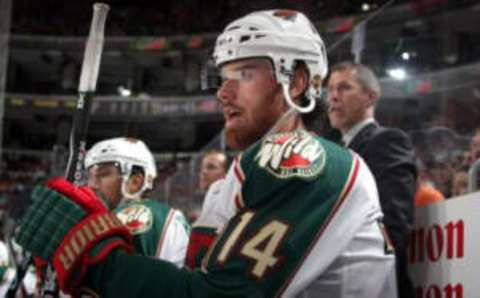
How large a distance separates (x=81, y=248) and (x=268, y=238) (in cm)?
34

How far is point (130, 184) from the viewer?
362cm

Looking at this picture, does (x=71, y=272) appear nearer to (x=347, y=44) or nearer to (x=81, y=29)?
(x=347, y=44)

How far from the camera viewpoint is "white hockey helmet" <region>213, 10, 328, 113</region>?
5.25ft

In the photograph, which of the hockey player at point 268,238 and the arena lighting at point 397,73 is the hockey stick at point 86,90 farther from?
the arena lighting at point 397,73

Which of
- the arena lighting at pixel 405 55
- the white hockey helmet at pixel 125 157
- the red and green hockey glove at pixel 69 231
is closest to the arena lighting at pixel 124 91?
the white hockey helmet at pixel 125 157

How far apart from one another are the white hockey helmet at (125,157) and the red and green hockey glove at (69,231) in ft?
7.41

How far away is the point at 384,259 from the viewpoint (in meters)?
1.43

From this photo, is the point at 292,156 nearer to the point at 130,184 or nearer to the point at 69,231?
the point at 69,231

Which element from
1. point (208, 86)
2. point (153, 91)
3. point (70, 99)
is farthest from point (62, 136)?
point (208, 86)

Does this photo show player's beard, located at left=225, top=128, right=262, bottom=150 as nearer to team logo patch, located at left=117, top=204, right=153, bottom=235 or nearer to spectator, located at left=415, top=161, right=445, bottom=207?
spectator, located at left=415, top=161, right=445, bottom=207

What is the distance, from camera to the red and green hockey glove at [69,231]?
128 cm

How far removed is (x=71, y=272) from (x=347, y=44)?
2378 millimetres

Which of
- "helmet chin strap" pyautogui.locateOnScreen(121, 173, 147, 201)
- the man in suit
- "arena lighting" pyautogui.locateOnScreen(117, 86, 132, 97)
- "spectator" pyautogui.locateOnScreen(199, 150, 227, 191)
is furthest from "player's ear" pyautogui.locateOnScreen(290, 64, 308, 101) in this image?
"arena lighting" pyautogui.locateOnScreen(117, 86, 132, 97)

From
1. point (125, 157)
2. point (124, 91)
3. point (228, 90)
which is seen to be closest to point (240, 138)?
point (228, 90)
